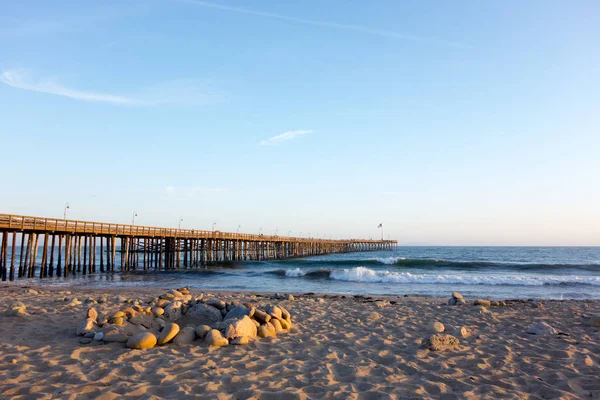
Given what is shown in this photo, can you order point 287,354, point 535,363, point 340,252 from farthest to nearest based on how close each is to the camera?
point 340,252, point 287,354, point 535,363

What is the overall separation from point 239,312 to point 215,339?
1.59 m

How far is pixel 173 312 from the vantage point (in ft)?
28.9

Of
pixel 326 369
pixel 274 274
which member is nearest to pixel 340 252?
pixel 274 274

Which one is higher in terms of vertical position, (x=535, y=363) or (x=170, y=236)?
(x=170, y=236)

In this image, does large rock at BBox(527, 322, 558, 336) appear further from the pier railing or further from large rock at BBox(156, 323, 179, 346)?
the pier railing

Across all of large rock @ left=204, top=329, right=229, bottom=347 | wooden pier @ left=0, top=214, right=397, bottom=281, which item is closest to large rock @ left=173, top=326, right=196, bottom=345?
large rock @ left=204, top=329, right=229, bottom=347

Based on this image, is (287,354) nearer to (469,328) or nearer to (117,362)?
(117,362)

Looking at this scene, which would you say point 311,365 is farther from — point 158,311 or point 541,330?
point 541,330

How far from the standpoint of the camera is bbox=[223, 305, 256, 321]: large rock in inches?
337

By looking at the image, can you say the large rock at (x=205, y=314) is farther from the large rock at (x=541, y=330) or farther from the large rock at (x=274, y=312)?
the large rock at (x=541, y=330)

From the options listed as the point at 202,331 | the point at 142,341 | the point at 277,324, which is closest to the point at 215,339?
the point at 202,331

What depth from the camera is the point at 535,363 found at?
6422 millimetres

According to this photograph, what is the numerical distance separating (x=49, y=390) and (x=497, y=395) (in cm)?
539

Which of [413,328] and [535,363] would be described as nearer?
[535,363]
